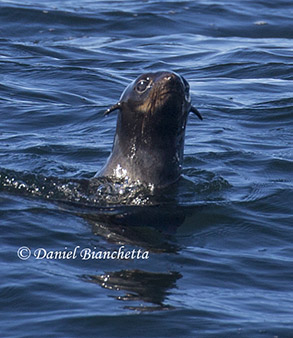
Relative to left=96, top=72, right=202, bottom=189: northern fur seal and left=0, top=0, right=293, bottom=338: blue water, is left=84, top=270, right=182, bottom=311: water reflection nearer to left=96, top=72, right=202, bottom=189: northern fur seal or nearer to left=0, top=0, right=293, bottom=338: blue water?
left=0, top=0, right=293, bottom=338: blue water

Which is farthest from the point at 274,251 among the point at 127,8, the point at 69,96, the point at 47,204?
the point at 127,8

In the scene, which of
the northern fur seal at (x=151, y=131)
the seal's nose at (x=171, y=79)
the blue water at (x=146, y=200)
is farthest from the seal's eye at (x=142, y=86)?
the blue water at (x=146, y=200)

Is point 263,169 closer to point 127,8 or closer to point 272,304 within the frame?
point 272,304

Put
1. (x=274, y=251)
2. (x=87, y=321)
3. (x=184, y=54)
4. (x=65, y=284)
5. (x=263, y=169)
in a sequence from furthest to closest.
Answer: (x=184, y=54) → (x=263, y=169) → (x=274, y=251) → (x=65, y=284) → (x=87, y=321)

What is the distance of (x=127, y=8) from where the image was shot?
19438 mm

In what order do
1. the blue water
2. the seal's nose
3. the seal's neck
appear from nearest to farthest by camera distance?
the blue water
the seal's nose
the seal's neck

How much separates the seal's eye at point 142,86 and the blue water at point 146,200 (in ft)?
2.88

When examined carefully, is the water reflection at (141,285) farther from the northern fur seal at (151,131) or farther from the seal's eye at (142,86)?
the seal's eye at (142,86)

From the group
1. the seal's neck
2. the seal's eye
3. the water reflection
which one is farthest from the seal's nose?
the water reflection

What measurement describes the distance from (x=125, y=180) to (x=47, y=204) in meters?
0.70

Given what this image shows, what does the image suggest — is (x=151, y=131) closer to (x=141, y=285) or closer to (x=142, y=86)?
(x=142, y=86)

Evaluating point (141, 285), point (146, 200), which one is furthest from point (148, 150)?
point (141, 285)

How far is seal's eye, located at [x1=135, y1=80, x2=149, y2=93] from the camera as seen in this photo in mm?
7998

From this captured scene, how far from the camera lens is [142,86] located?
26.3 feet
